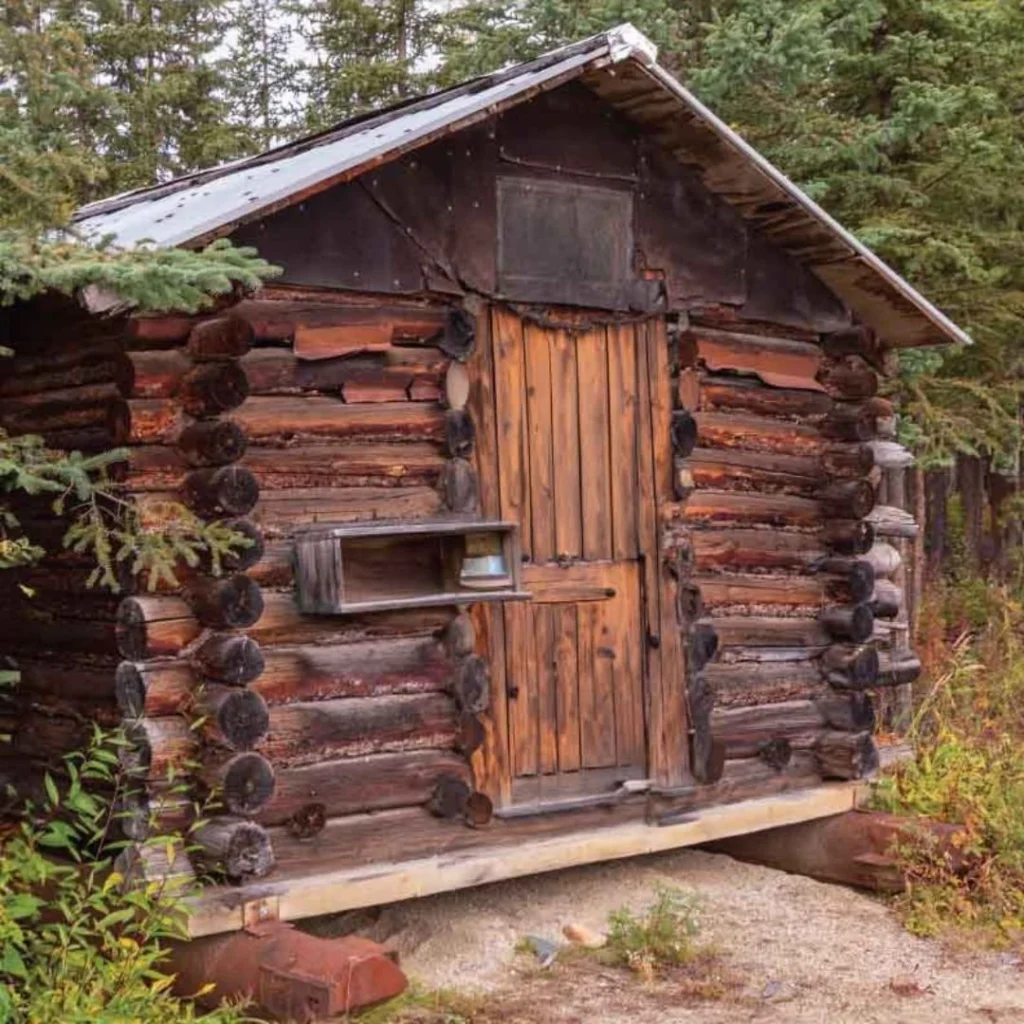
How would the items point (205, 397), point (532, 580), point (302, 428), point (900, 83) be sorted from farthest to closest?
point (900, 83), point (532, 580), point (302, 428), point (205, 397)

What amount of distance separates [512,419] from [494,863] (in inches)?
91.0

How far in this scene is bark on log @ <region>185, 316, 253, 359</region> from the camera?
22.8 feet

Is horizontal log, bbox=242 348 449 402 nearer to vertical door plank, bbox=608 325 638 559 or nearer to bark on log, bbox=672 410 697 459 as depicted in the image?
vertical door plank, bbox=608 325 638 559

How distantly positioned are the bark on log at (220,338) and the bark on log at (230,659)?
128 cm

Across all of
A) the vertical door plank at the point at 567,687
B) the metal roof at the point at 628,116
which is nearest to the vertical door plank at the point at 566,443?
the vertical door plank at the point at 567,687

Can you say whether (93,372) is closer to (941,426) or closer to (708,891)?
(708,891)

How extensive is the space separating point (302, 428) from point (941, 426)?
7.28m

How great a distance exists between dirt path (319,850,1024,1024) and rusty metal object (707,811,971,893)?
15 cm

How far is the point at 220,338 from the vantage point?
694cm

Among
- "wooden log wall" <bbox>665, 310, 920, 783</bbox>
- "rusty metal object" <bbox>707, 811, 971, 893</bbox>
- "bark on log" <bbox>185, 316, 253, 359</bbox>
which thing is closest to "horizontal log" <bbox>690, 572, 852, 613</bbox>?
"wooden log wall" <bbox>665, 310, 920, 783</bbox>

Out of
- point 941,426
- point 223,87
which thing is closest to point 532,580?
point 941,426

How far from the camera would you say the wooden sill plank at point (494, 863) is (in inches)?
269

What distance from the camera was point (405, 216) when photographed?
7.64 m

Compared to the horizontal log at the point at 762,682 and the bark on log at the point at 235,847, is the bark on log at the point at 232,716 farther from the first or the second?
the horizontal log at the point at 762,682
